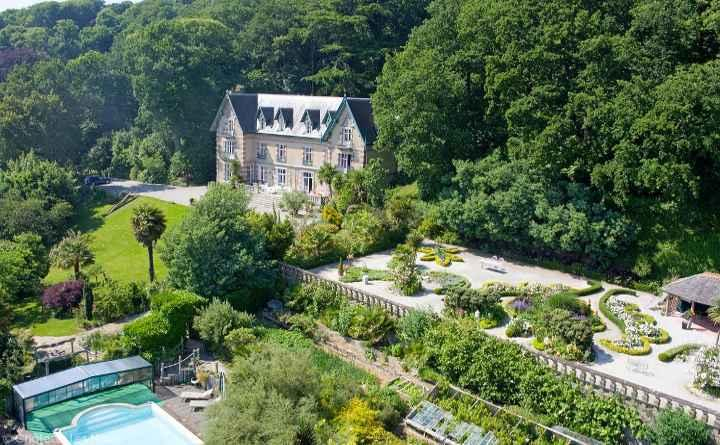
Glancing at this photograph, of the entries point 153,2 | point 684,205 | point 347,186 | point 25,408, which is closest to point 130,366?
point 25,408

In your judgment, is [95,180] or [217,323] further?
[95,180]

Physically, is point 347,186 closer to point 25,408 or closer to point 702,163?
point 702,163

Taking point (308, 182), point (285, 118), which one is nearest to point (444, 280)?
point (308, 182)

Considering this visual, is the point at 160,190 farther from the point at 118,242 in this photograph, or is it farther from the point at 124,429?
the point at 124,429

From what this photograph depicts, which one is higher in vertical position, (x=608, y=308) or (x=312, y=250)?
(x=312, y=250)

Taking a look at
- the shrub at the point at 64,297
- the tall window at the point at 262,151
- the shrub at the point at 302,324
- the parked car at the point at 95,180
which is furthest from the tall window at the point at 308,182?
the shrub at the point at 302,324

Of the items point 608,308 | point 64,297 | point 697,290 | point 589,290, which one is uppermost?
point 697,290

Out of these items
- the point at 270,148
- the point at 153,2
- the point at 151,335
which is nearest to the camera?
the point at 151,335

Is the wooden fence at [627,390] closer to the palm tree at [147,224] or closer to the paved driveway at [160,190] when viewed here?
the palm tree at [147,224]
